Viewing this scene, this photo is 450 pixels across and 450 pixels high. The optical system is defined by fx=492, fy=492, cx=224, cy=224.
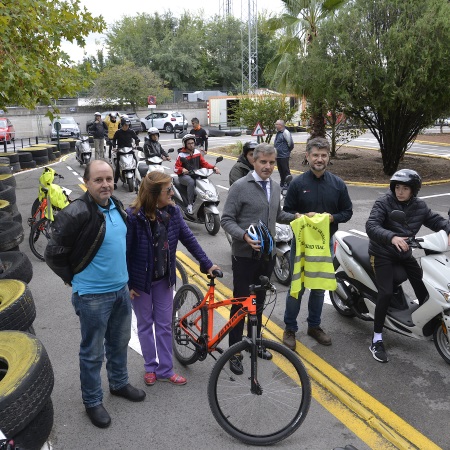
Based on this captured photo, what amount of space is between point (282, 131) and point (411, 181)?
9453 millimetres

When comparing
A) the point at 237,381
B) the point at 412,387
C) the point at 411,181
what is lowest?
A: the point at 412,387

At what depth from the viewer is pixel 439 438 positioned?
11.5 feet

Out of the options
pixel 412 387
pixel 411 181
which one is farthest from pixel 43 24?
pixel 412 387

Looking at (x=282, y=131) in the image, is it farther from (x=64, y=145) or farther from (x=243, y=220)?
(x=64, y=145)

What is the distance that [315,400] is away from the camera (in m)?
4.02

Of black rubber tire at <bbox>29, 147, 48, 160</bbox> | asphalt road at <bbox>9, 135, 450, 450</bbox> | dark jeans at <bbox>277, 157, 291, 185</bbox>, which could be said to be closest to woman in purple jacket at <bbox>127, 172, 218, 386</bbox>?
asphalt road at <bbox>9, 135, 450, 450</bbox>

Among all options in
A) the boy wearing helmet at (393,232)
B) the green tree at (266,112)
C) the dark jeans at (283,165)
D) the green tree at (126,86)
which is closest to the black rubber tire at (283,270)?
the boy wearing helmet at (393,232)

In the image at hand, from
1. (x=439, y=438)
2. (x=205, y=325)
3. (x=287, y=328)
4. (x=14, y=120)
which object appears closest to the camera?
(x=439, y=438)

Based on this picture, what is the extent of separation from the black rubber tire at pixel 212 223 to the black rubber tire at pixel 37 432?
19.3 ft

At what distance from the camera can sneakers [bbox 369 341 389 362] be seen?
459 centimetres

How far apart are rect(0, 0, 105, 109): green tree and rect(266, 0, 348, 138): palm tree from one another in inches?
333

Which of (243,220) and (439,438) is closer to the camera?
(439,438)

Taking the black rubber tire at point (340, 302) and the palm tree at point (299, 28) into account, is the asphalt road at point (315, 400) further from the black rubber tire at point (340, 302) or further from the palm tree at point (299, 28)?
the palm tree at point (299, 28)

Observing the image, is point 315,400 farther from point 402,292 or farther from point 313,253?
point 402,292
